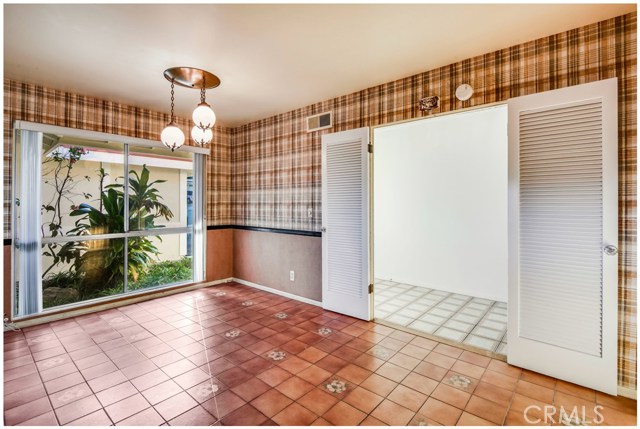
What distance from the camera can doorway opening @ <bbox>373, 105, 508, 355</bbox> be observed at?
383 centimetres

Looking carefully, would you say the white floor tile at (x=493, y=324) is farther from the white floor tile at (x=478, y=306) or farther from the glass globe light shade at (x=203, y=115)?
the glass globe light shade at (x=203, y=115)

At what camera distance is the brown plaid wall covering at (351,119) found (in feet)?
6.87

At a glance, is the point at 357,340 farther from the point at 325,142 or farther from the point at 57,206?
the point at 57,206

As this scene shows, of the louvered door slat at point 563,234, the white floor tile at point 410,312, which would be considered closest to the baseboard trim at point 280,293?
the white floor tile at point 410,312

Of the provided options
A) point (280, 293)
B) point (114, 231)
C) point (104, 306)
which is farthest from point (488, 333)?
point (114, 231)

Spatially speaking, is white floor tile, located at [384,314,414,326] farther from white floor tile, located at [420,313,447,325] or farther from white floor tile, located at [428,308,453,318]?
white floor tile, located at [428,308,453,318]

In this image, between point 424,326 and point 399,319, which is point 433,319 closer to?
point 424,326

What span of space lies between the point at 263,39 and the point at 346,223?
1.97 m

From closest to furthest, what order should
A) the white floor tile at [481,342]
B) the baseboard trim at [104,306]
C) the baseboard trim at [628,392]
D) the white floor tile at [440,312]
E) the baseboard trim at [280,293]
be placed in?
the baseboard trim at [628,392], the white floor tile at [481,342], the baseboard trim at [104,306], the white floor tile at [440,312], the baseboard trim at [280,293]

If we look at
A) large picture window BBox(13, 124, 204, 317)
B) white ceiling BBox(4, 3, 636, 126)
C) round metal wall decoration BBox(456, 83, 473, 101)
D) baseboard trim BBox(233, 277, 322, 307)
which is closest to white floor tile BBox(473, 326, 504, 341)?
baseboard trim BBox(233, 277, 322, 307)

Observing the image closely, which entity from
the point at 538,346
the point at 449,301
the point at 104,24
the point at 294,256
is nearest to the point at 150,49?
the point at 104,24

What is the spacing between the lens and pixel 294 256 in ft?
13.8

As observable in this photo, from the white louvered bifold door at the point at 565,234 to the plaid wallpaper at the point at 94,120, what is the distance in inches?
155

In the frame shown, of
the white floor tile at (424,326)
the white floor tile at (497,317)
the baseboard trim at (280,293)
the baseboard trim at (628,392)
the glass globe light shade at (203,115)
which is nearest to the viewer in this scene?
the baseboard trim at (628,392)
